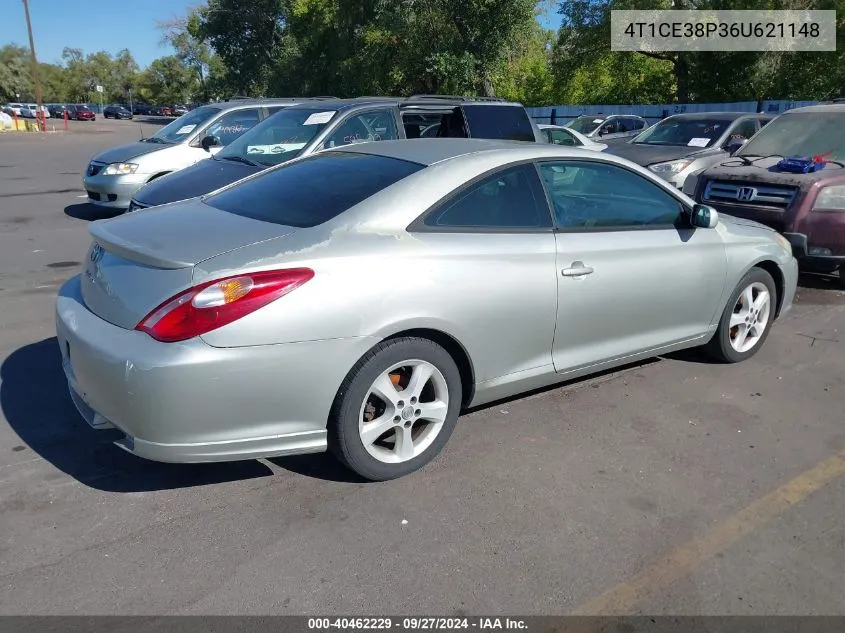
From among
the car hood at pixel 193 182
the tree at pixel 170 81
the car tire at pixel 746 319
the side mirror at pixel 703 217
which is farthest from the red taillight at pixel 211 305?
the tree at pixel 170 81

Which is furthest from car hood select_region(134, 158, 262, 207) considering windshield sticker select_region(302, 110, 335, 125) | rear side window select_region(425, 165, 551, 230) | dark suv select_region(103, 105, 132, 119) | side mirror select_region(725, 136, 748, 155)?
dark suv select_region(103, 105, 132, 119)

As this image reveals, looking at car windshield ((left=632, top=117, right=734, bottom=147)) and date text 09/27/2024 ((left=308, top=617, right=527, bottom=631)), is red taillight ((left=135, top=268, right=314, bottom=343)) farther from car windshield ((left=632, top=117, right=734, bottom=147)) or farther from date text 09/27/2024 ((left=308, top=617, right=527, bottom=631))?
car windshield ((left=632, top=117, right=734, bottom=147))

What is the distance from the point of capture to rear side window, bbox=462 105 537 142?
8.15 metres

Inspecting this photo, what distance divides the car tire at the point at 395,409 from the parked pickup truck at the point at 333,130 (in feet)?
14.9

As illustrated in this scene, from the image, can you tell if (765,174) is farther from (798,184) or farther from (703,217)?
(703,217)

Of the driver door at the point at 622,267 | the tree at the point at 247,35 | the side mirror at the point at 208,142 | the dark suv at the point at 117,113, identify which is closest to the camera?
the driver door at the point at 622,267

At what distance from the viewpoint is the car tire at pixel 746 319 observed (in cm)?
495

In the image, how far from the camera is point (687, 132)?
11.4 m

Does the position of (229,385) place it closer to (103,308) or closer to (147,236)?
(103,308)

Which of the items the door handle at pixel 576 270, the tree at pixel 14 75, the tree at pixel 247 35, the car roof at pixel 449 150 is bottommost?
the door handle at pixel 576 270

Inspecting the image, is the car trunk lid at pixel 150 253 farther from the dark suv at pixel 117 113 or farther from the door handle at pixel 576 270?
the dark suv at pixel 117 113

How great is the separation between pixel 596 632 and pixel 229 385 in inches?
64.6

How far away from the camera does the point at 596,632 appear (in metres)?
2.49

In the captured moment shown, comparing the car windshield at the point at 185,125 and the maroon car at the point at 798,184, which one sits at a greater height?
the car windshield at the point at 185,125
